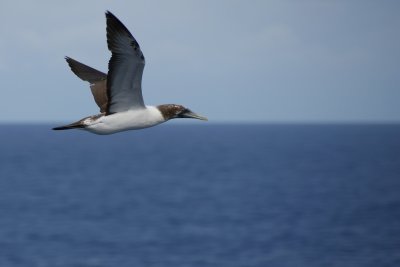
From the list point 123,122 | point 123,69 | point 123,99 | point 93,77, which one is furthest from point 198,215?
point 123,69

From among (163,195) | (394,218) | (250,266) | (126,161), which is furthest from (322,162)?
(250,266)

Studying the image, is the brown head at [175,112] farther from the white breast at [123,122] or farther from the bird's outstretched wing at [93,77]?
the bird's outstretched wing at [93,77]

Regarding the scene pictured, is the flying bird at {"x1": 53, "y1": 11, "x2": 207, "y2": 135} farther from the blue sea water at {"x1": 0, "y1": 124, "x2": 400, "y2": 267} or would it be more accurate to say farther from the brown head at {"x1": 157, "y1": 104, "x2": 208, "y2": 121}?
the blue sea water at {"x1": 0, "y1": 124, "x2": 400, "y2": 267}

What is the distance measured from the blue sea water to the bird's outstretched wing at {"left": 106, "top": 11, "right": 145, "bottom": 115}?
37.1m

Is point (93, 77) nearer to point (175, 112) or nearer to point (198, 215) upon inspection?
point (175, 112)

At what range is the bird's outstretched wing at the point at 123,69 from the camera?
45.5 ft

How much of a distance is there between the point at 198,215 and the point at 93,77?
5946 centimetres

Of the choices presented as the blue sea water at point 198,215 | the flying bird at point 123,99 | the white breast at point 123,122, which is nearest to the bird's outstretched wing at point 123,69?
the flying bird at point 123,99

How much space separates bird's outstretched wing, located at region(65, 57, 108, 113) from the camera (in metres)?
17.4

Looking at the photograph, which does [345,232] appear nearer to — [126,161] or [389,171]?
[389,171]

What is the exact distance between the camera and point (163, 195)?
93250 millimetres

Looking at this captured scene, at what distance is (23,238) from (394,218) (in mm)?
33311

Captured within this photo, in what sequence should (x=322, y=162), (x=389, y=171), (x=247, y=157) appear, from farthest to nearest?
(x=247, y=157) < (x=322, y=162) < (x=389, y=171)

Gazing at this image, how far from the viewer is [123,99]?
49.8 ft
